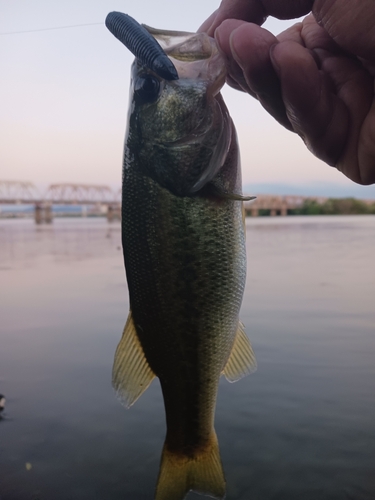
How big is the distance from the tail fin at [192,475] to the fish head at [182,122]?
1.30m

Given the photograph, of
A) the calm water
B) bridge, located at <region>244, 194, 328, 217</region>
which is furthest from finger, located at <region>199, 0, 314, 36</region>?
bridge, located at <region>244, 194, 328, 217</region>

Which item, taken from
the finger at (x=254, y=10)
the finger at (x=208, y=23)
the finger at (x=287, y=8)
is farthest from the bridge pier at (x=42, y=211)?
the finger at (x=287, y=8)

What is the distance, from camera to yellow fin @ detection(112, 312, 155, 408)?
7.04 ft

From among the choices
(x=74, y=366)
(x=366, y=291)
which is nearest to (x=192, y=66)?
(x=74, y=366)

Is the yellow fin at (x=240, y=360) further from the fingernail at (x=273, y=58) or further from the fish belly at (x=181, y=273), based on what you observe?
the fingernail at (x=273, y=58)

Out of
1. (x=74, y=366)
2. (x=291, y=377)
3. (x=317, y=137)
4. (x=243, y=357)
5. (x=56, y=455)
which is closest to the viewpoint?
(x=243, y=357)

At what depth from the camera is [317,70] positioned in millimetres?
2246

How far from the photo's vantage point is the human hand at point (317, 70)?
2.09 m

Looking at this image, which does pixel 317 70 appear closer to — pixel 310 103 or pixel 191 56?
pixel 310 103

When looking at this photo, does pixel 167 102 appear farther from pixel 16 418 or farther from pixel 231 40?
pixel 16 418

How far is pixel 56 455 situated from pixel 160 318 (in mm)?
2707

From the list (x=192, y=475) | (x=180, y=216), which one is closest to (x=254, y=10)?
(x=180, y=216)

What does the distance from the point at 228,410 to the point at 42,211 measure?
5958cm

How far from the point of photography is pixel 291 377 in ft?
17.9
